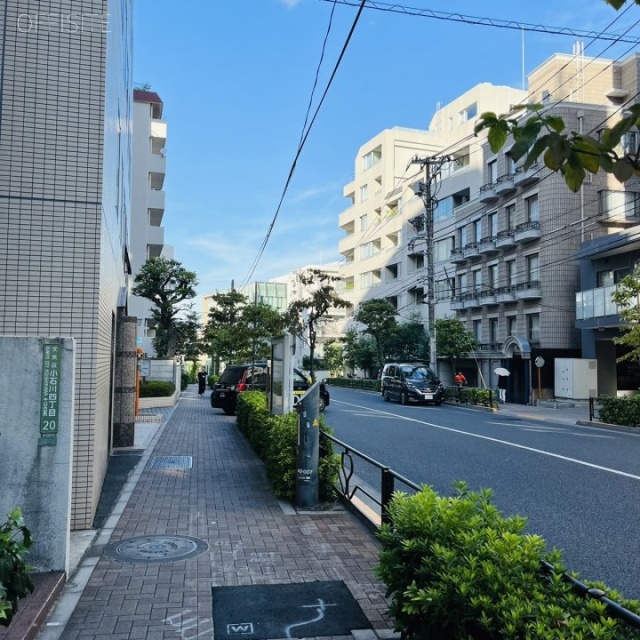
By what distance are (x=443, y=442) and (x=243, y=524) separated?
8.70 metres

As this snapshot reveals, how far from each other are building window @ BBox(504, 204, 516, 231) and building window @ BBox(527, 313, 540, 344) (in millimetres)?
5368

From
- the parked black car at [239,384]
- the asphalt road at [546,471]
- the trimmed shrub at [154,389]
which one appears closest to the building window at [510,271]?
the asphalt road at [546,471]

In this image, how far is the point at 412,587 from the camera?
321cm

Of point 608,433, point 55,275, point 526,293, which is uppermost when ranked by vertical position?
point 526,293

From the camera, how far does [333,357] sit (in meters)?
61.0

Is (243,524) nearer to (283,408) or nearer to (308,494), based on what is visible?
(308,494)

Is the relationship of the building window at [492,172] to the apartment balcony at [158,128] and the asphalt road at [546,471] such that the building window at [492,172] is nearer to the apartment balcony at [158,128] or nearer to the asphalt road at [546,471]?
the apartment balcony at [158,128]

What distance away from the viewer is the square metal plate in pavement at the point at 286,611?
3961 mm

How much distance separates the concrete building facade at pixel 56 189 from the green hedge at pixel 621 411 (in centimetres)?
1765

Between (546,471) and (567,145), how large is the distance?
9605 mm

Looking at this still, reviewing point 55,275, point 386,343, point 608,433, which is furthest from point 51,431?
point 386,343

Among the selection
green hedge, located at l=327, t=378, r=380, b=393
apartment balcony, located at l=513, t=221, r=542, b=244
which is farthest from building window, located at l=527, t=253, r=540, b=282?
green hedge, located at l=327, t=378, r=380, b=393

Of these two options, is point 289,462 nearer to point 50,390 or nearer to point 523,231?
point 50,390

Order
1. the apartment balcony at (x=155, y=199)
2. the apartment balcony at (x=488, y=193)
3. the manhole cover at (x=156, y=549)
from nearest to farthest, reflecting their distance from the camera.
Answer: the manhole cover at (x=156, y=549), the apartment balcony at (x=155, y=199), the apartment balcony at (x=488, y=193)
